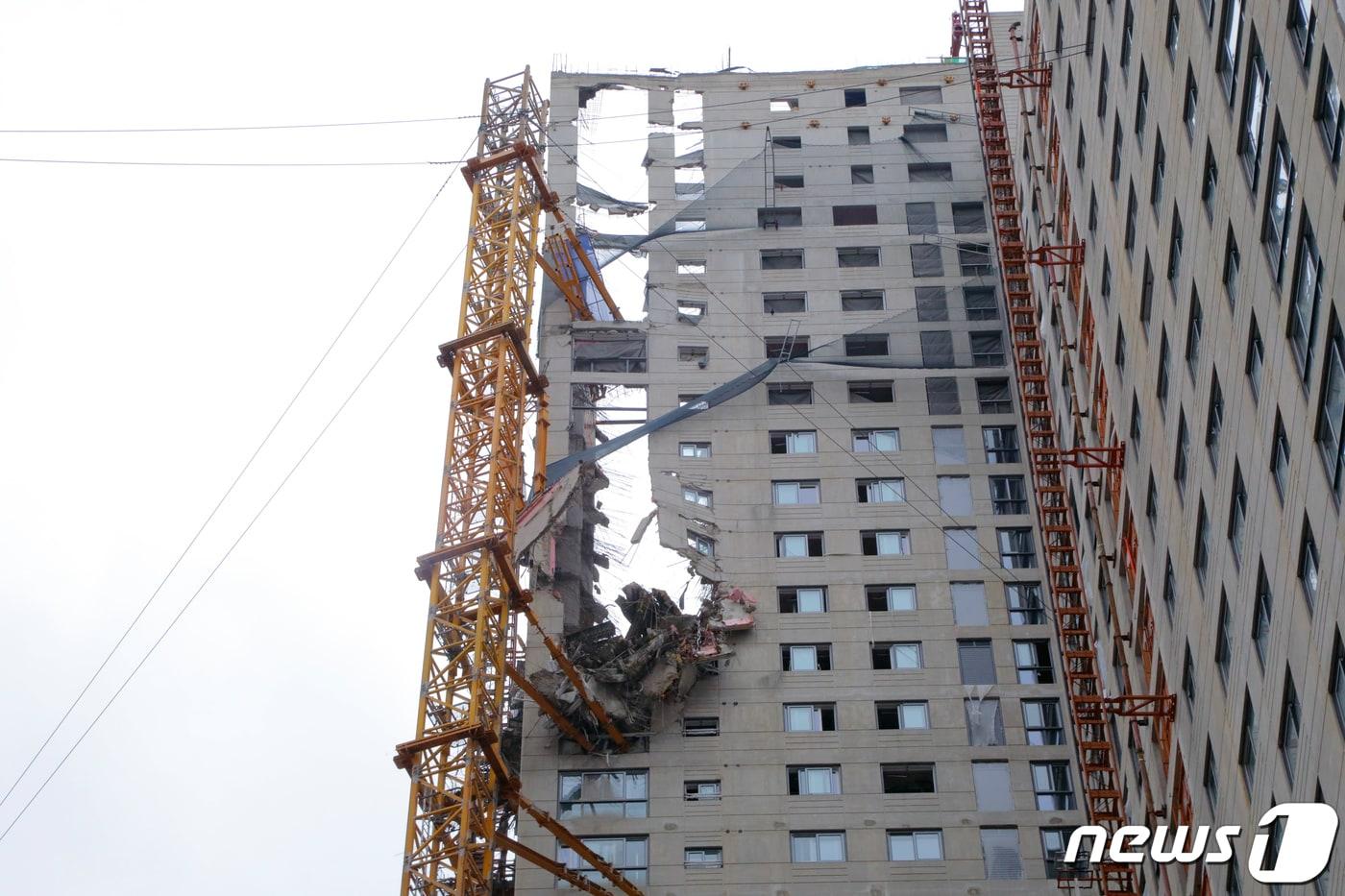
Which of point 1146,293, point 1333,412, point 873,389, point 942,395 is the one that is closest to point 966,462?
point 942,395

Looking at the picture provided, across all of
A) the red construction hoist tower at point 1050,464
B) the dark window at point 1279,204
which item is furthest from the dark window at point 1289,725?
the red construction hoist tower at point 1050,464

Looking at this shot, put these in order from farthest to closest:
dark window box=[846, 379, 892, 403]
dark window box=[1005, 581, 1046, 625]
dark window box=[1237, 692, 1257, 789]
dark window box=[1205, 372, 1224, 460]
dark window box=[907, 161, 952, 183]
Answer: dark window box=[907, 161, 952, 183], dark window box=[846, 379, 892, 403], dark window box=[1005, 581, 1046, 625], dark window box=[1205, 372, 1224, 460], dark window box=[1237, 692, 1257, 789]

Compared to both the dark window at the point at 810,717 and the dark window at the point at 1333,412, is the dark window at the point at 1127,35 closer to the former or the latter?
the dark window at the point at 1333,412

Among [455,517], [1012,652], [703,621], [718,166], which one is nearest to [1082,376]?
[1012,652]

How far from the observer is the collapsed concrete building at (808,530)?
67000 millimetres

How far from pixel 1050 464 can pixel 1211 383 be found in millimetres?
21981

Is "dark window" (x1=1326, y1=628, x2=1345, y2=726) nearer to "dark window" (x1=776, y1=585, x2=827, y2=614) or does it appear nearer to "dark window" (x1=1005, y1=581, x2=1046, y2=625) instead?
"dark window" (x1=1005, y1=581, x2=1046, y2=625)

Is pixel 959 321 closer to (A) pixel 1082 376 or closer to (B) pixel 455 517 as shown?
(A) pixel 1082 376

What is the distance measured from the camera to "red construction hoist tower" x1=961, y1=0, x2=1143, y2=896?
64.4 m

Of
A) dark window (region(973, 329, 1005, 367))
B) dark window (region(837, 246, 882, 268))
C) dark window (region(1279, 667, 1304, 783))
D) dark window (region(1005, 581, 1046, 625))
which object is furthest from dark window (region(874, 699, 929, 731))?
dark window (region(1279, 667, 1304, 783))

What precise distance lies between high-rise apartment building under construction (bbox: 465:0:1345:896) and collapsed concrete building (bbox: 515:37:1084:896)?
0.14 metres

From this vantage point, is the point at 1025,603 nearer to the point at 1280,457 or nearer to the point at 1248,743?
the point at 1248,743

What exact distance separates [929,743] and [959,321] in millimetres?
19607

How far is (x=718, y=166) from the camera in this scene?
293 ft
